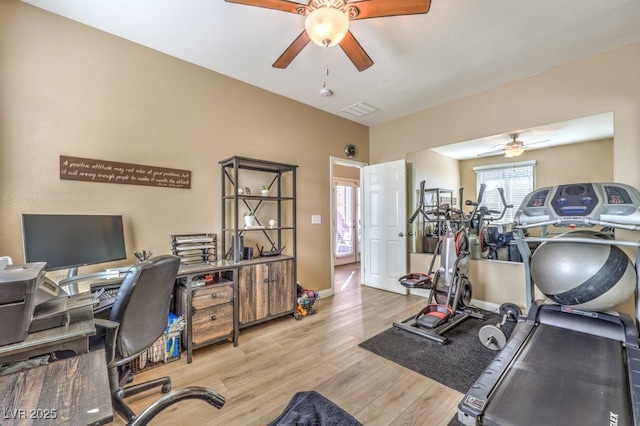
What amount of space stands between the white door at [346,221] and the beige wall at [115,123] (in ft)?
11.4

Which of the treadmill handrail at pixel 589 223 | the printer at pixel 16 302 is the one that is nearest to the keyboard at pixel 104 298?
the printer at pixel 16 302

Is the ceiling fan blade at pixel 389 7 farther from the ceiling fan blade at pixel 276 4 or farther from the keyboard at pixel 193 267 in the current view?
the keyboard at pixel 193 267

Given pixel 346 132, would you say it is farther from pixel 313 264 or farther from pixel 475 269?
pixel 475 269

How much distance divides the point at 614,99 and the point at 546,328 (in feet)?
7.98

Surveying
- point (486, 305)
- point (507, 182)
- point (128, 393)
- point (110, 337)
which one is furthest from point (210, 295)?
point (507, 182)

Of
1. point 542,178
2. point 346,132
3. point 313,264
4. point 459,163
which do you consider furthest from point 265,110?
point 542,178

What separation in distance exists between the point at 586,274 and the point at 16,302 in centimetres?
351

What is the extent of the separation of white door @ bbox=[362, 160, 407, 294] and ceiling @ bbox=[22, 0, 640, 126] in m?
1.54

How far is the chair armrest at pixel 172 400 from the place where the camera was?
0.91 m

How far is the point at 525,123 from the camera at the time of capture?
10.8 feet

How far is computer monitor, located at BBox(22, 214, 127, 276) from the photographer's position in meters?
1.88

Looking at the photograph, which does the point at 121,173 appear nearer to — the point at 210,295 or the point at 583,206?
the point at 210,295

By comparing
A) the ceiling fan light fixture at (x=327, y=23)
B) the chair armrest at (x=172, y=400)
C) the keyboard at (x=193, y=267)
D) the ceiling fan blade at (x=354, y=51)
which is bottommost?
the chair armrest at (x=172, y=400)

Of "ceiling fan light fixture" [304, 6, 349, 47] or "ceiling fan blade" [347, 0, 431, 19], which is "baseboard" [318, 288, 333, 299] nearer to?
"ceiling fan light fixture" [304, 6, 349, 47]
